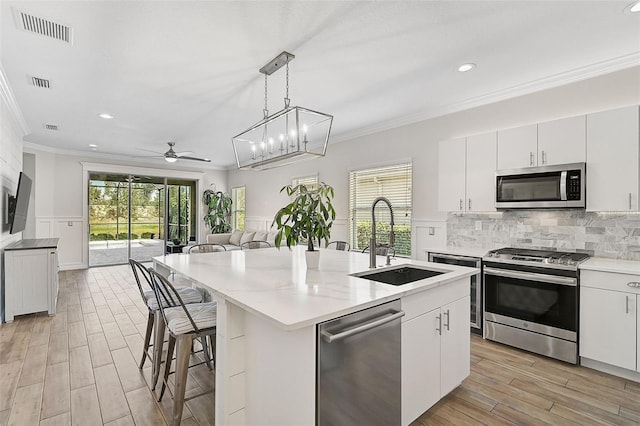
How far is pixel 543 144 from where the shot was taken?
3.13m

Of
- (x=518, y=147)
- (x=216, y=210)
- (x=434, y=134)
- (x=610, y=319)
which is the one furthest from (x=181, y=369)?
(x=216, y=210)

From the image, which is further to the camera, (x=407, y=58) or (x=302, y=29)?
(x=407, y=58)

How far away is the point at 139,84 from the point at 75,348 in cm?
281

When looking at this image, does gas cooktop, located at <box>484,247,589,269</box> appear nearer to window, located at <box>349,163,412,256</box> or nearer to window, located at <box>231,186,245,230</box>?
window, located at <box>349,163,412,256</box>

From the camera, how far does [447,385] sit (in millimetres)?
2111

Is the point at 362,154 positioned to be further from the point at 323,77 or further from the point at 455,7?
the point at 455,7

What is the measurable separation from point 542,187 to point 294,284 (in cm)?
278

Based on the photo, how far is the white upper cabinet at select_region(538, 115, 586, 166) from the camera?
2908mm

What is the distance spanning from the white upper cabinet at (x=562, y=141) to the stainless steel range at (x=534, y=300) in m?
0.93

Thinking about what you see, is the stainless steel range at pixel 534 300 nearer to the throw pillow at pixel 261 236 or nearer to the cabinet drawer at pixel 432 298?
the cabinet drawer at pixel 432 298

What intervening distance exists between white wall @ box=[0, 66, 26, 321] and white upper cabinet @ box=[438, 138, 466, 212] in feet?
16.2

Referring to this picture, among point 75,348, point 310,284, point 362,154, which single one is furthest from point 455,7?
point 75,348

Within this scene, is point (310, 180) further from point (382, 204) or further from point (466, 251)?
point (466, 251)

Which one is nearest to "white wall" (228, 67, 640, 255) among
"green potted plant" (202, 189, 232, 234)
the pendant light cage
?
the pendant light cage
